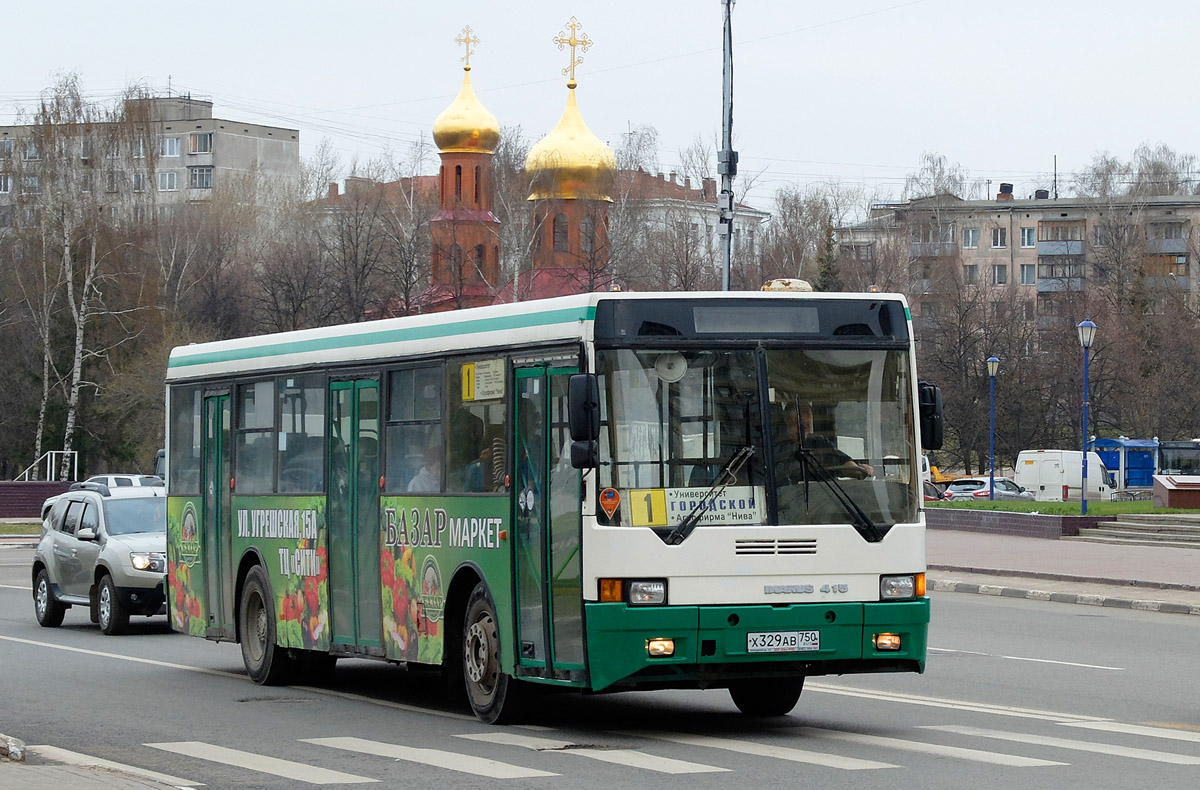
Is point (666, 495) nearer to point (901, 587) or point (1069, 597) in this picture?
point (901, 587)

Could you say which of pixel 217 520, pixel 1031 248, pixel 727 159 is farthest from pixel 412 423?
pixel 1031 248

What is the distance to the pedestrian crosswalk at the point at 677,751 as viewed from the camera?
378 inches

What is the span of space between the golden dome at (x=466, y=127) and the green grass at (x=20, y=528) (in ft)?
119

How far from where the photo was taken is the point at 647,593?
1041 cm

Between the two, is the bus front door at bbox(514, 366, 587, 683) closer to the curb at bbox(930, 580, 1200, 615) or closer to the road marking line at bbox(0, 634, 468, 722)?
the road marking line at bbox(0, 634, 468, 722)

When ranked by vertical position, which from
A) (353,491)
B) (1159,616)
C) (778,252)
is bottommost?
(1159,616)

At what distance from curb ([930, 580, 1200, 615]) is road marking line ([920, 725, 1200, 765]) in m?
12.9

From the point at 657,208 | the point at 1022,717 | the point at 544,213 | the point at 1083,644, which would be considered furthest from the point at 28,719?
the point at 657,208

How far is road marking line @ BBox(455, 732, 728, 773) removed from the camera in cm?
958

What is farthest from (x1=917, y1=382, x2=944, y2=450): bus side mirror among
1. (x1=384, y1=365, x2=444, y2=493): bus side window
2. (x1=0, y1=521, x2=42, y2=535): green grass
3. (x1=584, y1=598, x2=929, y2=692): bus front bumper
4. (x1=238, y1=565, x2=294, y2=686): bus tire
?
(x1=0, y1=521, x2=42, y2=535): green grass

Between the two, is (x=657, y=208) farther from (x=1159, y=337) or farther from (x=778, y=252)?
(x=1159, y=337)

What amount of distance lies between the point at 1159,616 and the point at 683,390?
558 inches

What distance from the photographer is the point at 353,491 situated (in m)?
13.5

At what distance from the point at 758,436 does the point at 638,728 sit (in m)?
2.11
